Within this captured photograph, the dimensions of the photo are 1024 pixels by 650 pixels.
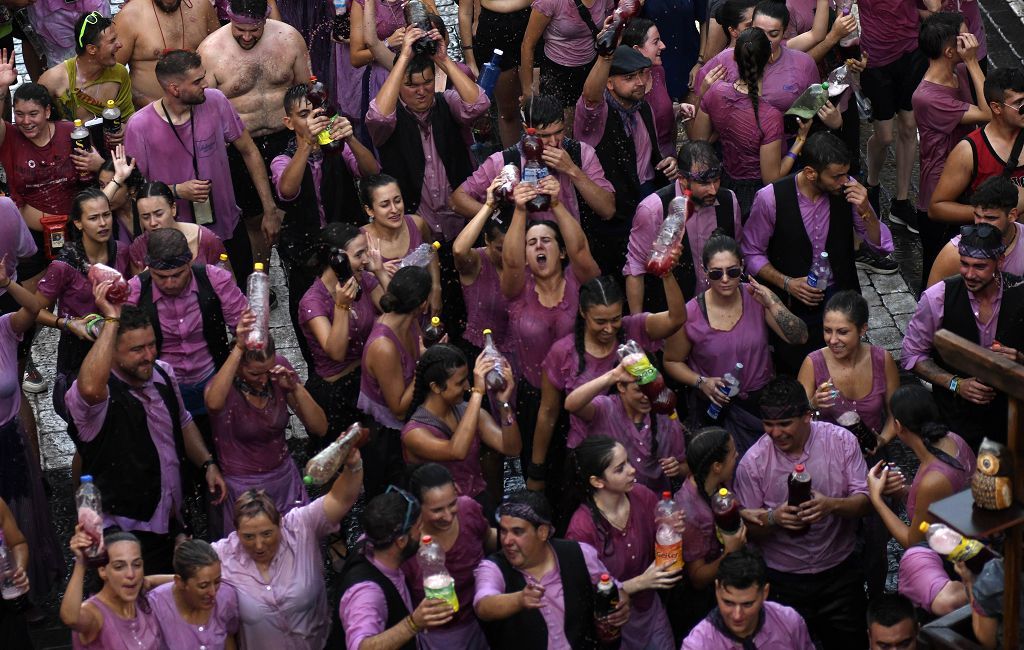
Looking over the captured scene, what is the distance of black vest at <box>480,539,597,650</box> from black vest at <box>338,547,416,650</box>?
1.28ft

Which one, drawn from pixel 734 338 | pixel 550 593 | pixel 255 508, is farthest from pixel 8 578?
pixel 734 338

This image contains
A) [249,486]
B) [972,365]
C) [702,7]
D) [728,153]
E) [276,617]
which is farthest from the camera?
[702,7]

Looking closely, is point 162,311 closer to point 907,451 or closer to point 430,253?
point 430,253

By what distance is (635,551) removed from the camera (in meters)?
7.49

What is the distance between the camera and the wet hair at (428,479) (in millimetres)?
7324

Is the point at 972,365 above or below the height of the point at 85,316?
above

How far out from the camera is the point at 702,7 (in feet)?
40.4

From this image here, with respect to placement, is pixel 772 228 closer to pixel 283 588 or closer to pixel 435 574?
pixel 435 574

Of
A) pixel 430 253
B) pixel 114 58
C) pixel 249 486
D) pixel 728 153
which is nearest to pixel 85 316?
pixel 249 486

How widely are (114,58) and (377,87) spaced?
5.58 feet

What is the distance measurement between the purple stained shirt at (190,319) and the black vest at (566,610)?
7.55 ft

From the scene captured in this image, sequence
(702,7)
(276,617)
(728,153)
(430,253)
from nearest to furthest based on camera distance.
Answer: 1. (276,617)
2. (430,253)
3. (728,153)
4. (702,7)

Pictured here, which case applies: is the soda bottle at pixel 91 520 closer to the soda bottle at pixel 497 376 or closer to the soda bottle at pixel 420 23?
the soda bottle at pixel 497 376

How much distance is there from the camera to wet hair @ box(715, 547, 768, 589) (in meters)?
6.95
